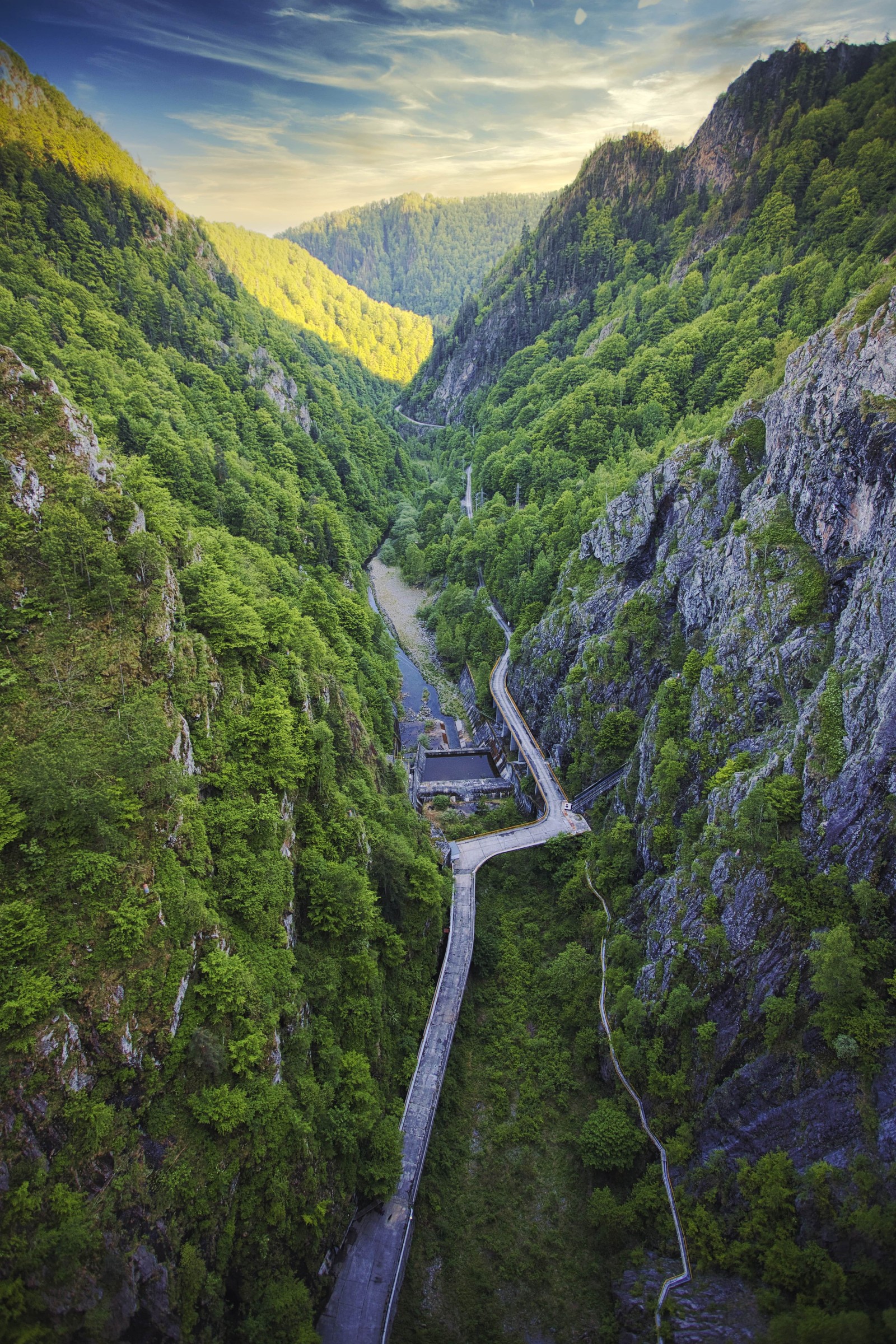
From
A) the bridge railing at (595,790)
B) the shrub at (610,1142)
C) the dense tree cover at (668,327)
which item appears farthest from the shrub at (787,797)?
the dense tree cover at (668,327)

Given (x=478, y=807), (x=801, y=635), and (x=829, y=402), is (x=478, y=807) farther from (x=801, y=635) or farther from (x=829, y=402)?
(x=829, y=402)

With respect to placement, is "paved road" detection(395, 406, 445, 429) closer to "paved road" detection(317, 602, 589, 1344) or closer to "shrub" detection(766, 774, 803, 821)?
"paved road" detection(317, 602, 589, 1344)

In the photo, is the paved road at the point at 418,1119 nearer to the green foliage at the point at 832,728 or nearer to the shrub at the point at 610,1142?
the shrub at the point at 610,1142

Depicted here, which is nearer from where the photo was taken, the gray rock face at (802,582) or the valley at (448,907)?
the valley at (448,907)

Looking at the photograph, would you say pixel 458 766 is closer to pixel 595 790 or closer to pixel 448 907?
pixel 595 790

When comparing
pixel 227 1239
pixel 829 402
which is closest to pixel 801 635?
pixel 829 402

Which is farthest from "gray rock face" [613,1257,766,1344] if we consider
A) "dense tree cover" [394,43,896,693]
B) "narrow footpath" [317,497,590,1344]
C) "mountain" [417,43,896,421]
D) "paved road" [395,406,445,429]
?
"paved road" [395,406,445,429]
